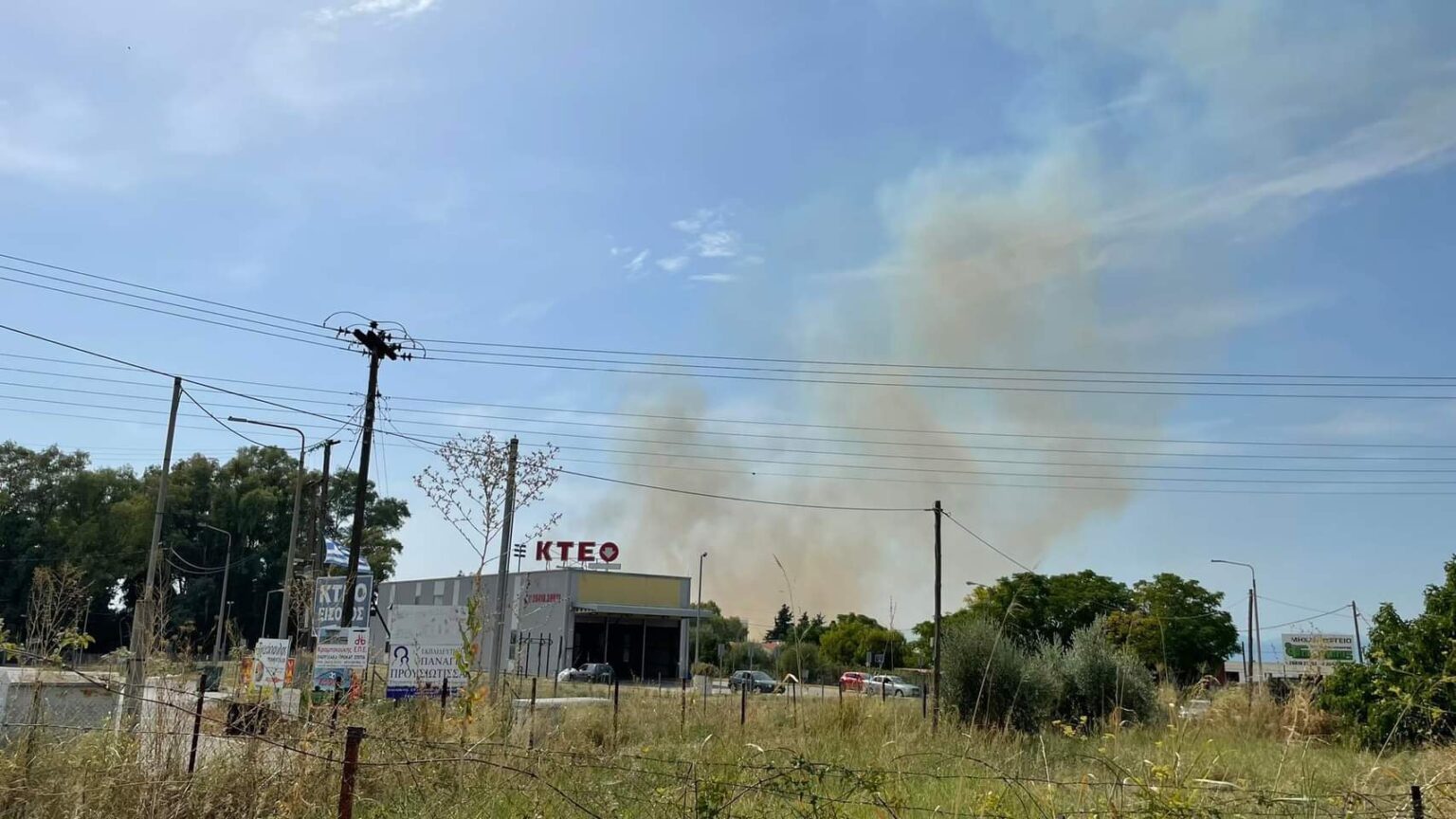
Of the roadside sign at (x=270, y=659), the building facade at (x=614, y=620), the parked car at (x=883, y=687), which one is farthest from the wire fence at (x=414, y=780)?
the building facade at (x=614, y=620)

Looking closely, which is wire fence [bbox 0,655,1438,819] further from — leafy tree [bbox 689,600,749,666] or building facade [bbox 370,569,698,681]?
building facade [bbox 370,569,698,681]

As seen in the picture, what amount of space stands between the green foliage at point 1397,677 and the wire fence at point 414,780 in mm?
9745

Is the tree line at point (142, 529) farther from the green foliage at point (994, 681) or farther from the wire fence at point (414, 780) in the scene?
the wire fence at point (414, 780)

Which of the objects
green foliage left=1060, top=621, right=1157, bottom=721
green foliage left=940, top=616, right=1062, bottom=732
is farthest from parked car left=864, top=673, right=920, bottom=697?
green foliage left=1060, top=621, right=1157, bottom=721

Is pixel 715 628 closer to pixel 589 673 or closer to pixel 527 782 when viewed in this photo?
pixel 589 673

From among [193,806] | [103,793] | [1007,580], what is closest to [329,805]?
[193,806]

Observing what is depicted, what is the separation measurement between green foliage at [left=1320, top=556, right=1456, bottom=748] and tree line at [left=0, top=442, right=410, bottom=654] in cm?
6608

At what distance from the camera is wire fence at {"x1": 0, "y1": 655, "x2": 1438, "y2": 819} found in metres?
6.20

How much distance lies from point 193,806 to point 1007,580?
210ft

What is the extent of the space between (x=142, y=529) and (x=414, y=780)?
76.2m

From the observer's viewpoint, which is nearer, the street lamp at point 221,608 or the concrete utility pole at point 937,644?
the street lamp at point 221,608

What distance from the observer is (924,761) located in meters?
13.0

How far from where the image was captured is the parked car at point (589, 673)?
56.4 metres

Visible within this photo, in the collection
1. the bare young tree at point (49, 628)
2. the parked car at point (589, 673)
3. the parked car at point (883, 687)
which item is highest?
the bare young tree at point (49, 628)
